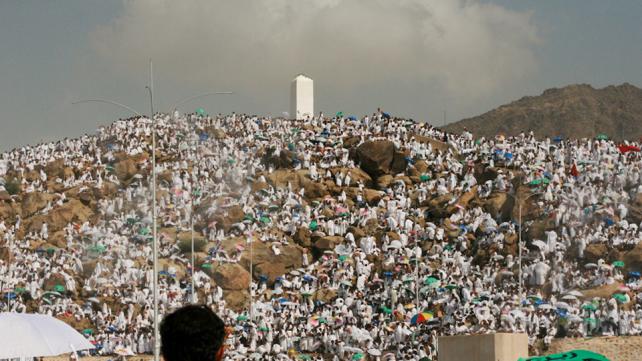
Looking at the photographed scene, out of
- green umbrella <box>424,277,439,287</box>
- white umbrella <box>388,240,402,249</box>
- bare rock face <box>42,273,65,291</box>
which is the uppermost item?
white umbrella <box>388,240,402,249</box>

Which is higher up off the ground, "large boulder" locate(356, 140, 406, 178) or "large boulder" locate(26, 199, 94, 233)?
"large boulder" locate(356, 140, 406, 178)

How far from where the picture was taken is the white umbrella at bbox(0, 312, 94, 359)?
15.0m

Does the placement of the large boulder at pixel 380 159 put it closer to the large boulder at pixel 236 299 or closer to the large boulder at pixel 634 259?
the large boulder at pixel 236 299

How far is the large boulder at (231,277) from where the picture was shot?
58719 millimetres

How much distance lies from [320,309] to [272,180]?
62.2 ft

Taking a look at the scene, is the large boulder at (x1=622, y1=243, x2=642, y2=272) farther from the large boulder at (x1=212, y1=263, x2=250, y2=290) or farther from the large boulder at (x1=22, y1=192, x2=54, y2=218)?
the large boulder at (x1=22, y1=192, x2=54, y2=218)

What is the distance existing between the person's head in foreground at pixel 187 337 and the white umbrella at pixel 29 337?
10003mm

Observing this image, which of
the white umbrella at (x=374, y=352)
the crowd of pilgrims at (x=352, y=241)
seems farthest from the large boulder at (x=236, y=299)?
the white umbrella at (x=374, y=352)

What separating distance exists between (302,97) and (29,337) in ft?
238

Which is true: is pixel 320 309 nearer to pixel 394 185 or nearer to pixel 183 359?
pixel 394 185

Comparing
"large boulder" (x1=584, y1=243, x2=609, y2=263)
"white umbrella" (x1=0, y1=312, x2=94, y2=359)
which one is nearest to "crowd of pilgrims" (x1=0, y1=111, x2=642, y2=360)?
"large boulder" (x1=584, y1=243, x2=609, y2=263)

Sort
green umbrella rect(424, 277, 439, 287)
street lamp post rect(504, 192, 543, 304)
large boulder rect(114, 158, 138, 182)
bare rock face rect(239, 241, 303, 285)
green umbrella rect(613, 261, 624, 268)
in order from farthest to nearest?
1. large boulder rect(114, 158, 138, 182)
2. bare rock face rect(239, 241, 303, 285)
3. green umbrella rect(424, 277, 439, 287)
4. green umbrella rect(613, 261, 624, 268)
5. street lamp post rect(504, 192, 543, 304)

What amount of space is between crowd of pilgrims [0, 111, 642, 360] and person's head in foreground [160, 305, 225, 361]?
37798 mm

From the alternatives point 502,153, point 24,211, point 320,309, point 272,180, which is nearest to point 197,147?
point 272,180
